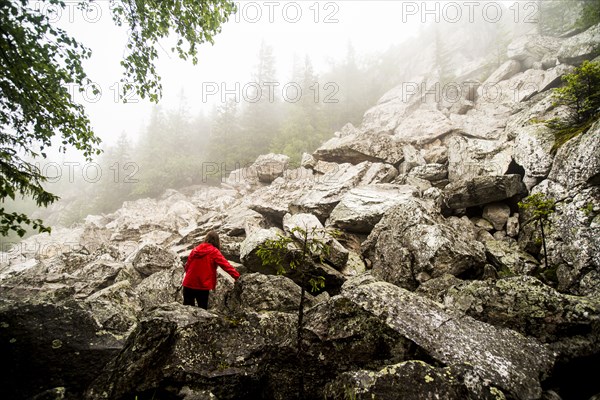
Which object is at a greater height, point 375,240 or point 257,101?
point 257,101

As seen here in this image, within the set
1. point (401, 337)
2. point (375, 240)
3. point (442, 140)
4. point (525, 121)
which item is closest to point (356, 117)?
point (442, 140)

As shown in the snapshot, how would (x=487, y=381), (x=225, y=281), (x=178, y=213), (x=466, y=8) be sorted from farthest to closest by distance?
(x=466, y=8), (x=178, y=213), (x=225, y=281), (x=487, y=381)

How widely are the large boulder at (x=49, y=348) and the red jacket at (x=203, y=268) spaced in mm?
2291

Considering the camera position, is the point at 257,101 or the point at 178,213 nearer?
the point at 178,213

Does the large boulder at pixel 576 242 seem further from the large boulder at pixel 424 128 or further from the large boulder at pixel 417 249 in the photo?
the large boulder at pixel 424 128

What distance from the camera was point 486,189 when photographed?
13281 millimetres

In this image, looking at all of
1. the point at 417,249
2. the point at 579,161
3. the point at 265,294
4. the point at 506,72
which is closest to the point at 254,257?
the point at 265,294

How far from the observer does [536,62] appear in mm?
32719

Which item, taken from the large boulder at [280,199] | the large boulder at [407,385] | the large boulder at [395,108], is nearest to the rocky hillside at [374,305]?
the large boulder at [407,385]

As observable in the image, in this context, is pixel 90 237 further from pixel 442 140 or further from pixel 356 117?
pixel 356 117

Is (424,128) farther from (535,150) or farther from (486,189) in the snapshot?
(486,189)

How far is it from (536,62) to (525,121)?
22.0m

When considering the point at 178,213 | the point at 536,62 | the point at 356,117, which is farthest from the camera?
the point at 356,117

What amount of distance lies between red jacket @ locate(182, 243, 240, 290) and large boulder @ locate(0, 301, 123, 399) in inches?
90.2
